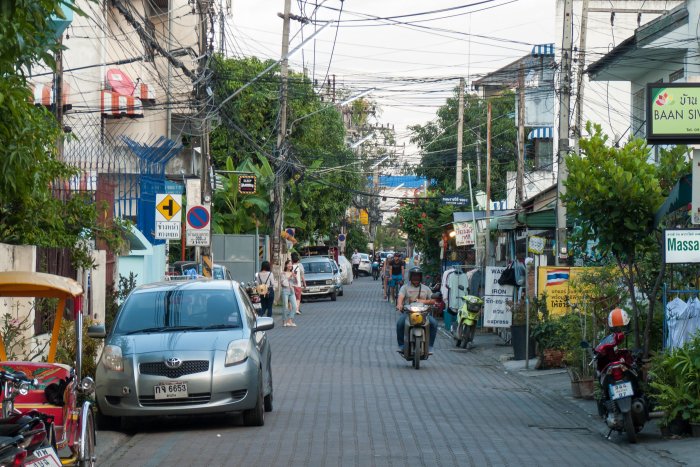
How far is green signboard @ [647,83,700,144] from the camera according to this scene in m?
12.8

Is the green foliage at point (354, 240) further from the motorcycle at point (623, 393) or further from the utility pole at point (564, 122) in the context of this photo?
the motorcycle at point (623, 393)

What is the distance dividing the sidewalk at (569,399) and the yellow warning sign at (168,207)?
7671mm

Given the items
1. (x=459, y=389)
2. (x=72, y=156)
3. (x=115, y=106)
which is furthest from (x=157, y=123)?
(x=459, y=389)

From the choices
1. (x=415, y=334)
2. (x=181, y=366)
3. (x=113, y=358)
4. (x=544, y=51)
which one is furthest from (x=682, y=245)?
(x=544, y=51)

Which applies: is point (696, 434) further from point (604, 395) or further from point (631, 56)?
point (631, 56)

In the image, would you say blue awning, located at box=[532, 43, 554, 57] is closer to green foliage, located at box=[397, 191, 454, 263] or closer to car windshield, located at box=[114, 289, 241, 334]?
green foliage, located at box=[397, 191, 454, 263]

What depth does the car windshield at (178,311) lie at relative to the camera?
533 inches

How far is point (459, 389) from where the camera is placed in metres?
17.7

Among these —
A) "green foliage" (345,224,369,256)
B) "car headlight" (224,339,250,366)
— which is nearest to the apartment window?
"car headlight" (224,339,250,366)

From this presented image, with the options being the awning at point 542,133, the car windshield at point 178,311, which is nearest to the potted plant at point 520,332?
the car windshield at point 178,311

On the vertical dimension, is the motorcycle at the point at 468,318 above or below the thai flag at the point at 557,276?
below

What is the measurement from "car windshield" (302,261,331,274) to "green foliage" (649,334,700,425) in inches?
1573

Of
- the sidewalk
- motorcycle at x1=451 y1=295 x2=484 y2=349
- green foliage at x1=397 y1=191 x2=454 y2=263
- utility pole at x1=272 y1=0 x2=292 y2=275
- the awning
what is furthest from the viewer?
the awning

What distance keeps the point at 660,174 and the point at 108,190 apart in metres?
12.0
